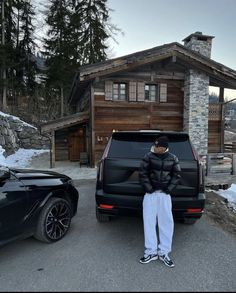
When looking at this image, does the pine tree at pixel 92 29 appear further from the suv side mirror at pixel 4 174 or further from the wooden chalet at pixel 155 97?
the suv side mirror at pixel 4 174

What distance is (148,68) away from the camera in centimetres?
1359

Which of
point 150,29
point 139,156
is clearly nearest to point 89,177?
point 139,156

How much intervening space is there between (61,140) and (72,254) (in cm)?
1350

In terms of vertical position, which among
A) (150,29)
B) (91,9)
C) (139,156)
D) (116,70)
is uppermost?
(91,9)

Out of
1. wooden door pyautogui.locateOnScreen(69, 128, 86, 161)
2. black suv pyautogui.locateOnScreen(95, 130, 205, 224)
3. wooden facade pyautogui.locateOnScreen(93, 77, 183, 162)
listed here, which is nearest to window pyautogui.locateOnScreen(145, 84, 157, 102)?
wooden facade pyautogui.locateOnScreen(93, 77, 183, 162)

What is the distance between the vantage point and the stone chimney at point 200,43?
613 inches

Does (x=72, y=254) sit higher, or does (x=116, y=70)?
(x=116, y=70)

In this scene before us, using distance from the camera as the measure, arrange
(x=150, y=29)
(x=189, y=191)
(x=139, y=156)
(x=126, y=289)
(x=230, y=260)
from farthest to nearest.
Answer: (x=150, y=29) → (x=139, y=156) → (x=189, y=191) → (x=230, y=260) → (x=126, y=289)

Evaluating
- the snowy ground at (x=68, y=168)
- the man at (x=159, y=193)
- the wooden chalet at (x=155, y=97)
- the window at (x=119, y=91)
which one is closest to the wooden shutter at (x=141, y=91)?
the wooden chalet at (x=155, y=97)

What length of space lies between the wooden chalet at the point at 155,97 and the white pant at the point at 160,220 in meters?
9.65

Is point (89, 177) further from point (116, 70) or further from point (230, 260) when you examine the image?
point (230, 260)

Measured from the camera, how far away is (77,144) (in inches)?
636

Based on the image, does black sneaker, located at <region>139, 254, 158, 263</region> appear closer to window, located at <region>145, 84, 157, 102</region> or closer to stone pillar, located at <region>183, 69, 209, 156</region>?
stone pillar, located at <region>183, 69, 209, 156</region>

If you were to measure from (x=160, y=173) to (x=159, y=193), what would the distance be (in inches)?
11.4
